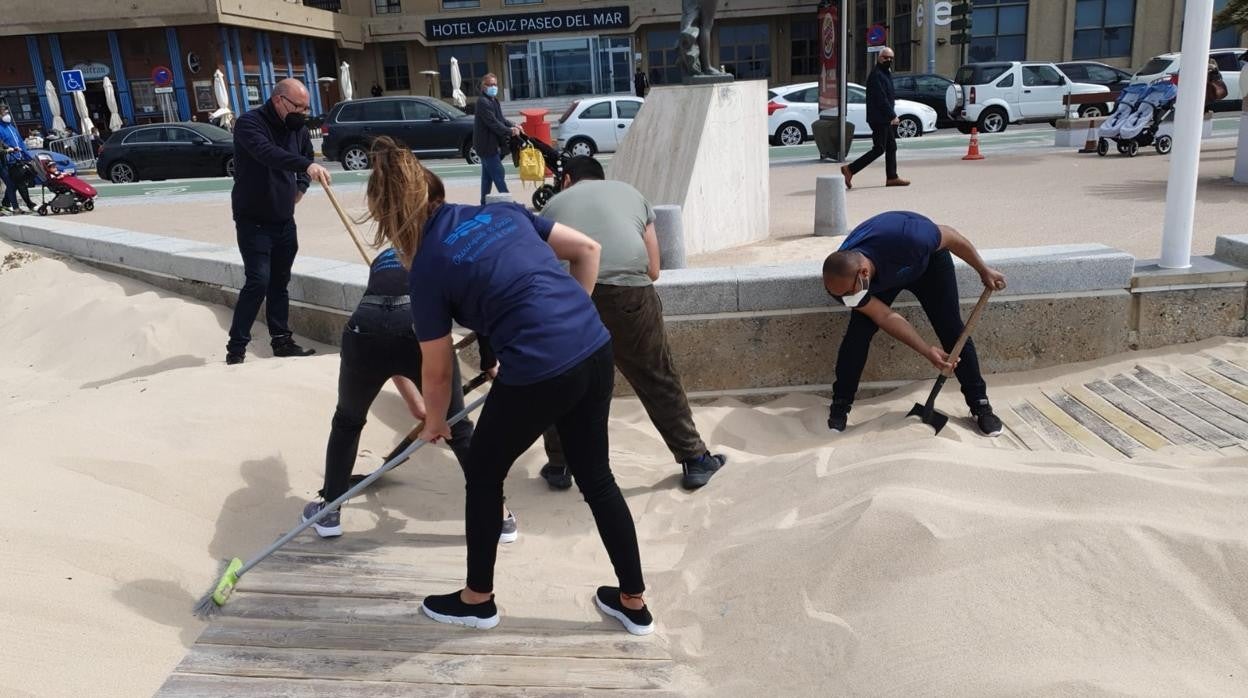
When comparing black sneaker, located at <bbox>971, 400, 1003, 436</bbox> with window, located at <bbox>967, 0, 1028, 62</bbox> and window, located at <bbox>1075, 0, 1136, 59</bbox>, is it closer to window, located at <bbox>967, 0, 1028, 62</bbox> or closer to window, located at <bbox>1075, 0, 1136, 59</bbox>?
window, located at <bbox>967, 0, 1028, 62</bbox>

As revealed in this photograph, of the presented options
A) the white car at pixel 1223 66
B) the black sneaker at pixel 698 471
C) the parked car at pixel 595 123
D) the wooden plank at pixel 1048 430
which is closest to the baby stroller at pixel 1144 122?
the white car at pixel 1223 66

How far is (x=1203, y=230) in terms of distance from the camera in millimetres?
7340

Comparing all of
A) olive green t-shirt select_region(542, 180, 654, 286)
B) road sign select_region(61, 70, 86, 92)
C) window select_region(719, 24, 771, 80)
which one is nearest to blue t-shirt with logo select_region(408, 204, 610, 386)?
olive green t-shirt select_region(542, 180, 654, 286)

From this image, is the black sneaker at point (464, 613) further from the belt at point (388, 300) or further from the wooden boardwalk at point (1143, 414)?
the wooden boardwalk at point (1143, 414)

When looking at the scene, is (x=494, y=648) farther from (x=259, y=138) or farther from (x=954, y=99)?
(x=954, y=99)

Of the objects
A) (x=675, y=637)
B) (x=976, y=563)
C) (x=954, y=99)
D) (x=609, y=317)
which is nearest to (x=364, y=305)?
(x=609, y=317)

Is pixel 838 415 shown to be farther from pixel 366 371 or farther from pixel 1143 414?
pixel 366 371

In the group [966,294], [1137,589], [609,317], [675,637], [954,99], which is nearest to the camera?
[1137,589]

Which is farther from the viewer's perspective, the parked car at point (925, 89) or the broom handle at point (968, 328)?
the parked car at point (925, 89)

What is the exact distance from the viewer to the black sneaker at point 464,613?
3.25m

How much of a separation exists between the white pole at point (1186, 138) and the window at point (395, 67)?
128ft

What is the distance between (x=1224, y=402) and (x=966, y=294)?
1334 mm

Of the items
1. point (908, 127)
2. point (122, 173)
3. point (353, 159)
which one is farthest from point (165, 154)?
point (908, 127)

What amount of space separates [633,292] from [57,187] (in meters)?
12.2
